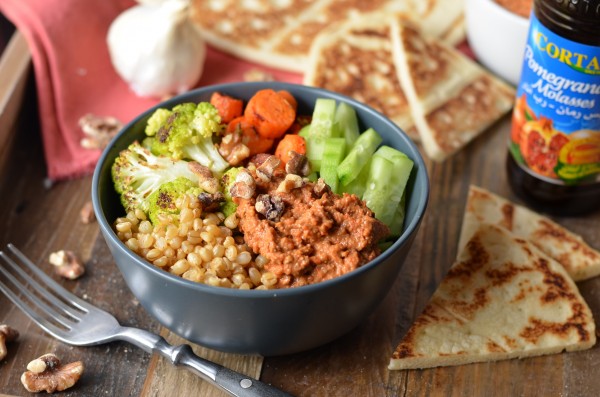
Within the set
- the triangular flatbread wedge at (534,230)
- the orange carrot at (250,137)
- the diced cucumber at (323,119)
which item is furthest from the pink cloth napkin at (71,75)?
the triangular flatbread wedge at (534,230)

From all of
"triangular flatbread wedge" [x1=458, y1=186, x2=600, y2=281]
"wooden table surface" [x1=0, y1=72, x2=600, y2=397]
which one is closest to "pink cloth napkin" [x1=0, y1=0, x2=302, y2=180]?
"wooden table surface" [x1=0, y1=72, x2=600, y2=397]

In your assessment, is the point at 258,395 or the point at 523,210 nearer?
the point at 258,395

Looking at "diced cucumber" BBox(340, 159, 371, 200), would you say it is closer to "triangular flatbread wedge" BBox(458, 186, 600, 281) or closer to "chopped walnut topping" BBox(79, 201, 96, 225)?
"triangular flatbread wedge" BBox(458, 186, 600, 281)

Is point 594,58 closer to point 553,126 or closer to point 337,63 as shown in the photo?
point 553,126

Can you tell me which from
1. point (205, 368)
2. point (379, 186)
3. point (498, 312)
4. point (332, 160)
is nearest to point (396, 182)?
point (379, 186)

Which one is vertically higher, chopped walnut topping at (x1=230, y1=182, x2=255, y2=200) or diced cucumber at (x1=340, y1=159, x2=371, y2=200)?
chopped walnut topping at (x1=230, y1=182, x2=255, y2=200)

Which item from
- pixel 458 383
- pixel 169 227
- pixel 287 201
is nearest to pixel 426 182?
pixel 287 201
